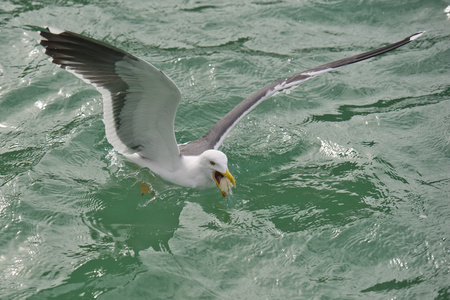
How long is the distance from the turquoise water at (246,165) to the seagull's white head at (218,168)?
187 mm

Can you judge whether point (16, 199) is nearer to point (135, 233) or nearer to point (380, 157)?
point (135, 233)

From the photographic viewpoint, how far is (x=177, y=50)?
8914mm

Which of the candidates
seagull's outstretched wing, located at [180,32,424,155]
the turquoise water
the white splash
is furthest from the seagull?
the white splash

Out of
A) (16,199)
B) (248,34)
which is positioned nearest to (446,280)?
(16,199)

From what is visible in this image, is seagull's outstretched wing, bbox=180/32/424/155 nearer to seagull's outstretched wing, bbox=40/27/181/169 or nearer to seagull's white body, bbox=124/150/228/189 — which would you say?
seagull's white body, bbox=124/150/228/189

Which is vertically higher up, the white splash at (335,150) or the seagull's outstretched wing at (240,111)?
the seagull's outstretched wing at (240,111)

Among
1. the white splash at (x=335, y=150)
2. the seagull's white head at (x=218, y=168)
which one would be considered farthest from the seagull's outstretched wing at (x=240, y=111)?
the white splash at (x=335, y=150)

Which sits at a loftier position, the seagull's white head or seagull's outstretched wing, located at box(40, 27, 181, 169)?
seagull's outstretched wing, located at box(40, 27, 181, 169)

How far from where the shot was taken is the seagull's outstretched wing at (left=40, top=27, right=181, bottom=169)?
5546mm

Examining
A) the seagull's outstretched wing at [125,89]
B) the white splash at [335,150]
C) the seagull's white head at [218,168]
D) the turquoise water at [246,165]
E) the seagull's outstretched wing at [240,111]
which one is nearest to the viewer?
the turquoise water at [246,165]

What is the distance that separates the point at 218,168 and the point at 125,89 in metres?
1.12

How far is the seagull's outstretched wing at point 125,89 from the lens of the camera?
5.55 m

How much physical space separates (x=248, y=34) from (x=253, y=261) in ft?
15.3

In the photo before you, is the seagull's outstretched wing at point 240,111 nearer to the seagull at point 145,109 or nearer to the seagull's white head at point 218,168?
the seagull at point 145,109
